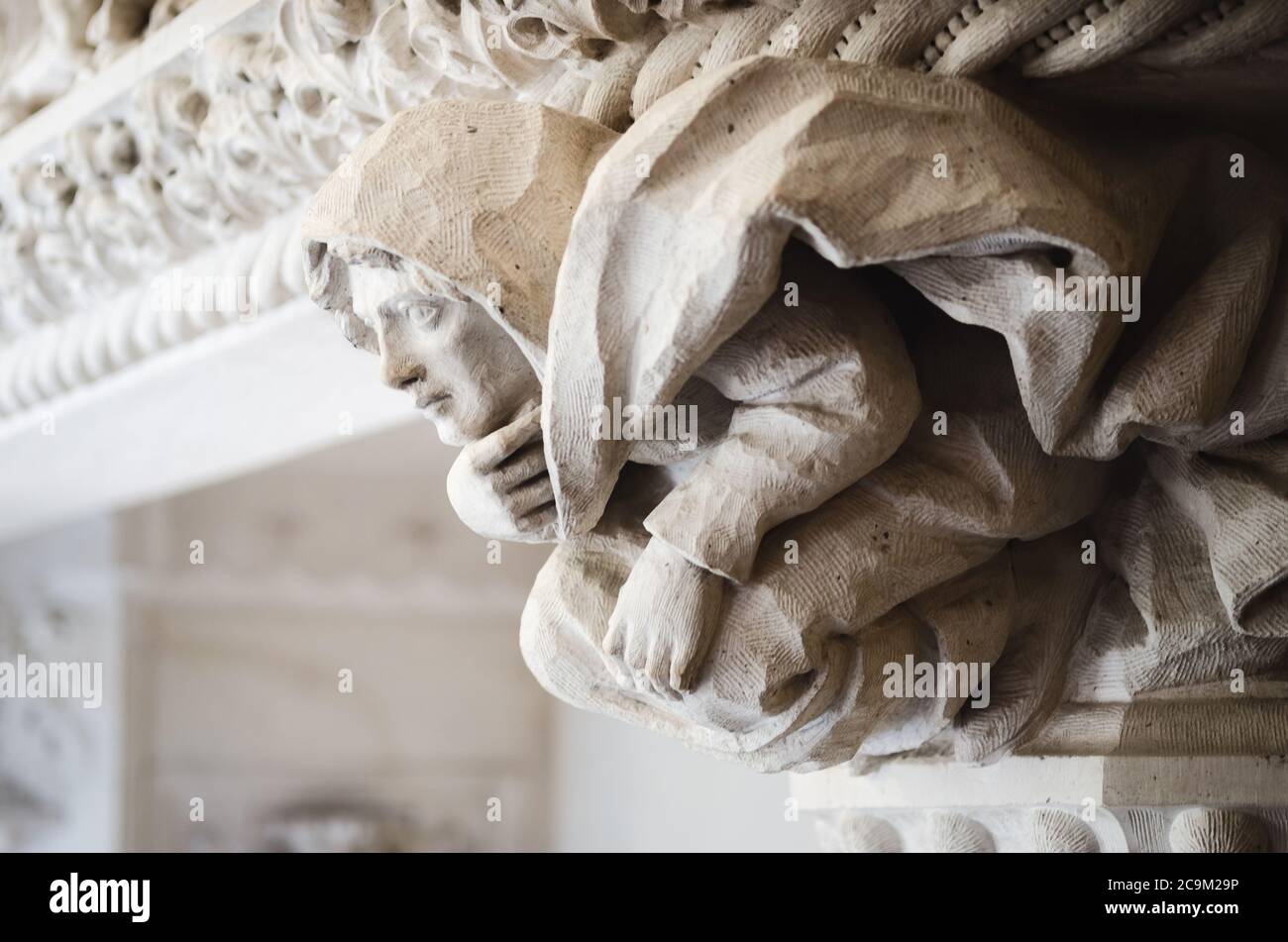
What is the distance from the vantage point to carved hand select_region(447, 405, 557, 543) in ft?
2.52

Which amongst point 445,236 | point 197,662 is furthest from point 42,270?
point 197,662

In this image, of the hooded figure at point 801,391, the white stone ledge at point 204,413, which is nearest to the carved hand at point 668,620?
the hooded figure at point 801,391

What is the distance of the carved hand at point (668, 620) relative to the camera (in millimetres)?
700

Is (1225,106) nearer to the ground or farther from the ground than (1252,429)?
farther from the ground

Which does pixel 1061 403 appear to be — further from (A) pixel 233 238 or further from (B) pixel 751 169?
(A) pixel 233 238

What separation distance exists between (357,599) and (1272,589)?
2.33 m

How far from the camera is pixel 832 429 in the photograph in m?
0.68
